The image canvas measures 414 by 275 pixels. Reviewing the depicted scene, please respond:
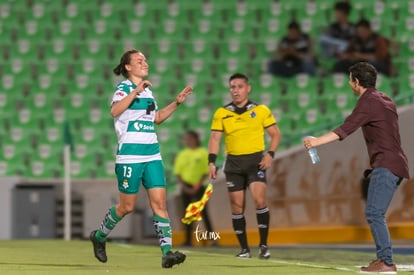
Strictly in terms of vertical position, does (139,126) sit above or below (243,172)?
above

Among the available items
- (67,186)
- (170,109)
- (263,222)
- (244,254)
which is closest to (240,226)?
(263,222)

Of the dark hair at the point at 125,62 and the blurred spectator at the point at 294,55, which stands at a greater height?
the blurred spectator at the point at 294,55

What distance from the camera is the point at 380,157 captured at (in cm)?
1064

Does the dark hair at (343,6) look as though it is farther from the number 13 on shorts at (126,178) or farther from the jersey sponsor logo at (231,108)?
the number 13 on shorts at (126,178)

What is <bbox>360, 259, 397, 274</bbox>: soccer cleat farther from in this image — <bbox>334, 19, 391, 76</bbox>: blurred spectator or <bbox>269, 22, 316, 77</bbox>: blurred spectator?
<bbox>269, 22, 316, 77</bbox>: blurred spectator

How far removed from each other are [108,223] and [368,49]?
11820 millimetres

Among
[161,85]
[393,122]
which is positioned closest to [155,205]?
[393,122]

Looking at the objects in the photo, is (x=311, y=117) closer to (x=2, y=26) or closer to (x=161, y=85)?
Answer: (x=161, y=85)

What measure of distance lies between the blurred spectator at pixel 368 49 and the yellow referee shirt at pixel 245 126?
27.3 ft

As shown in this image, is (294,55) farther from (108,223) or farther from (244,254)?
(108,223)

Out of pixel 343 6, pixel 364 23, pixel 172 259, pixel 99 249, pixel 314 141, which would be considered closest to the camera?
pixel 314 141

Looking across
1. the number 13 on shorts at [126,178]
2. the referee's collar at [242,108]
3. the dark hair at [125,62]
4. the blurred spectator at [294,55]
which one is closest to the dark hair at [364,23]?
the blurred spectator at [294,55]

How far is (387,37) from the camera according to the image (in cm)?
2373

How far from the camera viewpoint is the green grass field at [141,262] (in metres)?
10.9
